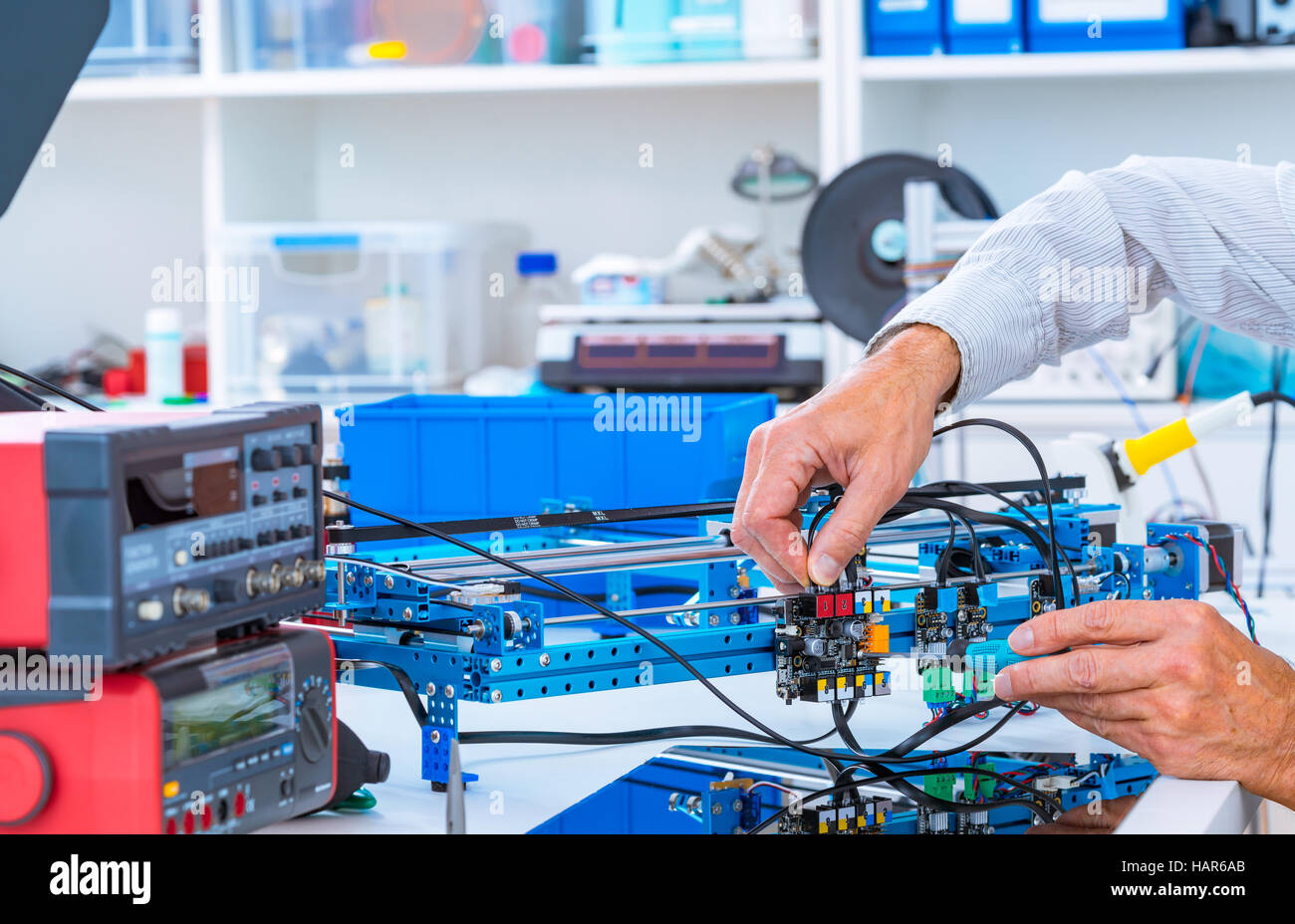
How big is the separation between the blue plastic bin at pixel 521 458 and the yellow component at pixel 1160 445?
352 millimetres

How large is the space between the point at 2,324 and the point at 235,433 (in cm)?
257

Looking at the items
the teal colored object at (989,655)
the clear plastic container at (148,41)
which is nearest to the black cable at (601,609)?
the teal colored object at (989,655)

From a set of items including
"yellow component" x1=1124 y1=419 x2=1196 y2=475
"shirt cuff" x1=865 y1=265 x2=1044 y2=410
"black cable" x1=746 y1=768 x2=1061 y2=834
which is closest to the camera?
"black cable" x1=746 y1=768 x2=1061 y2=834

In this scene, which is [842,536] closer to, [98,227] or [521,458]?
[521,458]

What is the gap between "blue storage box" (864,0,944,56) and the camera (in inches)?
85.8

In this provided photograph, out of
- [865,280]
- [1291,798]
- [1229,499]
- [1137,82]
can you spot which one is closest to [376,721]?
[1291,798]

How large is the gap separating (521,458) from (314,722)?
0.67 metres

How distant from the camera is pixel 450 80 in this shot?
7.56ft

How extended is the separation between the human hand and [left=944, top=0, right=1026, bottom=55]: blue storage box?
1610mm

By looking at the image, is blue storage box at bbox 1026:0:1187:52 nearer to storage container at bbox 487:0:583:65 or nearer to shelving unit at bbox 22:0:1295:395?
shelving unit at bbox 22:0:1295:395

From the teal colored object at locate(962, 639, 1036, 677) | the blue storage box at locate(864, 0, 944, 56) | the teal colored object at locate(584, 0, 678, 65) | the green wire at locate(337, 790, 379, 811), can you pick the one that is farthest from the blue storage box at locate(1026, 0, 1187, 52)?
the green wire at locate(337, 790, 379, 811)

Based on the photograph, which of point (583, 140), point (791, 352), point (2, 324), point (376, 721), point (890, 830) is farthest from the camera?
point (2, 324)

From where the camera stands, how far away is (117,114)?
9.17 ft

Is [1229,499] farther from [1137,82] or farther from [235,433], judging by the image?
[235,433]
